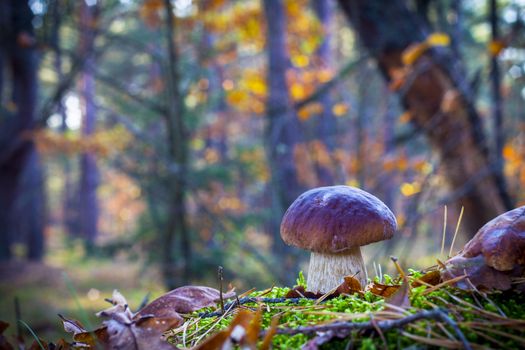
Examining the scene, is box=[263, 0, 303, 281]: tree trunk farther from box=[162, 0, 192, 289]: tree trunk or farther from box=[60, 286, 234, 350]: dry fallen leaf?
box=[60, 286, 234, 350]: dry fallen leaf

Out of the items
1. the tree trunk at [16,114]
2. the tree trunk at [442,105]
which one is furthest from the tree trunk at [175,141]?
the tree trunk at [16,114]

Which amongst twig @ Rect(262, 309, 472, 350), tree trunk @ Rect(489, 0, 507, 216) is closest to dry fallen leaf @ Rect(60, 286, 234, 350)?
twig @ Rect(262, 309, 472, 350)

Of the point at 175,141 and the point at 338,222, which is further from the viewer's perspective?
the point at 175,141

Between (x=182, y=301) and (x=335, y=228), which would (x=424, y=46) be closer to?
(x=335, y=228)

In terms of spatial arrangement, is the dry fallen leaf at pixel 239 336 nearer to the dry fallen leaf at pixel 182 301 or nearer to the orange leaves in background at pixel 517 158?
the dry fallen leaf at pixel 182 301

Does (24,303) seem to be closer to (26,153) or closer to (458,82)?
(26,153)

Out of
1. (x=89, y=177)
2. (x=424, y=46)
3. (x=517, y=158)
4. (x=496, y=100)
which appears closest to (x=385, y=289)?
(x=424, y=46)

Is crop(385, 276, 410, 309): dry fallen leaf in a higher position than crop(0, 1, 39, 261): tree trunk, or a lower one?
lower
